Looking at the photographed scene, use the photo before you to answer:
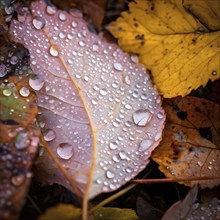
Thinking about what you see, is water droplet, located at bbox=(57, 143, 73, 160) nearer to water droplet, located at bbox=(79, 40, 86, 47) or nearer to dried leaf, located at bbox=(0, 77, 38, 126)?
dried leaf, located at bbox=(0, 77, 38, 126)

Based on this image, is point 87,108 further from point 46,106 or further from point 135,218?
point 135,218

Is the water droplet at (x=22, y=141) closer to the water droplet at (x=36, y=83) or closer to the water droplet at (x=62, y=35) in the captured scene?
the water droplet at (x=36, y=83)

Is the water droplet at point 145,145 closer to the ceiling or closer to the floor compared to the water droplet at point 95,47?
closer to the floor

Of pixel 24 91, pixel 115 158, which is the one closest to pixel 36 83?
pixel 24 91

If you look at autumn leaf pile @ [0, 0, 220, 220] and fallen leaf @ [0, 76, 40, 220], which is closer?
fallen leaf @ [0, 76, 40, 220]

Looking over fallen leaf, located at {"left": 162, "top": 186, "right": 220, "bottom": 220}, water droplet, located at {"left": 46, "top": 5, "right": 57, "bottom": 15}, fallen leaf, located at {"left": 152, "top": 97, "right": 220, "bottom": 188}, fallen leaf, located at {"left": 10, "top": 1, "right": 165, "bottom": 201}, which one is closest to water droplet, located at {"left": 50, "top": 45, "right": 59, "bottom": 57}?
fallen leaf, located at {"left": 10, "top": 1, "right": 165, "bottom": 201}

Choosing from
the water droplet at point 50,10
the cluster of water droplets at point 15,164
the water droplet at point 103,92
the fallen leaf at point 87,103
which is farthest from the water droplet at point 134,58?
the cluster of water droplets at point 15,164
